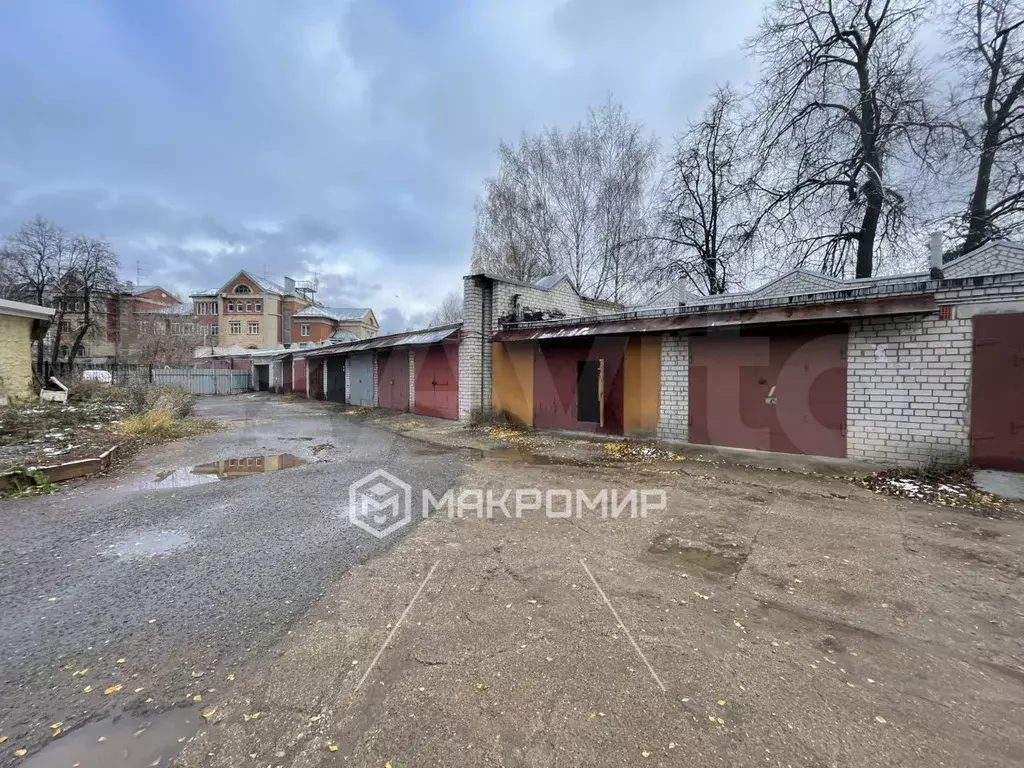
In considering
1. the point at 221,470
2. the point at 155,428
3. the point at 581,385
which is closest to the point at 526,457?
the point at 581,385

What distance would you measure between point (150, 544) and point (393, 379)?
13.3 meters

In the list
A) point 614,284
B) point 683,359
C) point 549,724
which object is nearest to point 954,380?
point 683,359

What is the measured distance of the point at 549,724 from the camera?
1.96 meters

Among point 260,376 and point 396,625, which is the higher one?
point 260,376

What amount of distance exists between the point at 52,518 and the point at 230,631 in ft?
12.2

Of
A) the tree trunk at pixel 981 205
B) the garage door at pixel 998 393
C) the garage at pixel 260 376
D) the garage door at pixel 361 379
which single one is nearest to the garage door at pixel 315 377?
the garage door at pixel 361 379

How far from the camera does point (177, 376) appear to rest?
28.1 m

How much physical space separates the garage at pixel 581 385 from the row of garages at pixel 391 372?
9.82 ft

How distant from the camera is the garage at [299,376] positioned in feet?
85.9

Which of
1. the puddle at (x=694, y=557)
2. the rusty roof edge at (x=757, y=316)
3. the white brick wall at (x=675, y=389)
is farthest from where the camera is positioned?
the white brick wall at (x=675, y=389)

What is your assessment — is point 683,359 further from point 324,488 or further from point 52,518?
point 52,518

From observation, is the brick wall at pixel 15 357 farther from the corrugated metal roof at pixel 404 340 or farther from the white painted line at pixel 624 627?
the white painted line at pixel 624 627

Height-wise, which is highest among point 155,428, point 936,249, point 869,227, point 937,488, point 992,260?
point 869,227

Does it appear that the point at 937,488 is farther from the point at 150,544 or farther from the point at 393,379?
the point at 393,379
